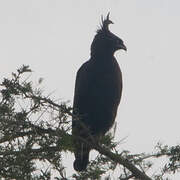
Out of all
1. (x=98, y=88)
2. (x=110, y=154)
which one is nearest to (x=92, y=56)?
(x=98, y=88)

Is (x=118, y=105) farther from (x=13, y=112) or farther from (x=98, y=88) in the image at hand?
(x=13, y=112)

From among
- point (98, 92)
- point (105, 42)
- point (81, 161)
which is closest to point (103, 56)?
point (105, 42)

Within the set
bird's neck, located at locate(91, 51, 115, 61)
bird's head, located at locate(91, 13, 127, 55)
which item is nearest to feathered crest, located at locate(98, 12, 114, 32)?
bird's head, located at locate(91, 13, 127, 55)

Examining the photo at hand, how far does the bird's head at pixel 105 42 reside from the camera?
6.77 m

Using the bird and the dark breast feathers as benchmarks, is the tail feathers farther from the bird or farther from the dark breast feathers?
the dark breast feathers

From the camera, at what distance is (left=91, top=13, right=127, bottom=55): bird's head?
22.2 ft

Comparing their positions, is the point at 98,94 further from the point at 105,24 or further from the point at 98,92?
the point at 105,24

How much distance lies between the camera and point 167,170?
12.3 feet

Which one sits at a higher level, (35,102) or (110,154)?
(35,102)

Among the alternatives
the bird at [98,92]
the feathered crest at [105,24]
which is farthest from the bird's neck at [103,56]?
the feathered crest at [105,24]

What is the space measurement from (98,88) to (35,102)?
9.32 feet

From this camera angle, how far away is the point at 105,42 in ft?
22.6

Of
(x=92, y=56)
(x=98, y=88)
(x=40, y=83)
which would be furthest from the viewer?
(x=92, y=56)

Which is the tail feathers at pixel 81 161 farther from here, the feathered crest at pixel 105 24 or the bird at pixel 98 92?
the feathered crest at pixel 105 24
